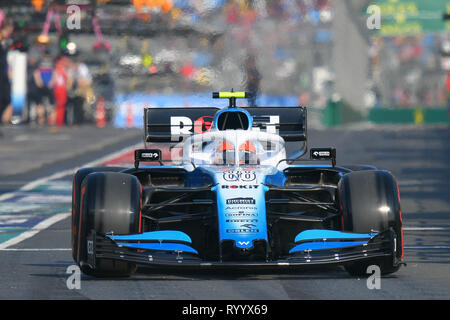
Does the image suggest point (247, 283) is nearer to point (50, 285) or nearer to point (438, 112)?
point (50, 285)

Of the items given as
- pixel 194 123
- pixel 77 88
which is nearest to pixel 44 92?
pixel 77 88

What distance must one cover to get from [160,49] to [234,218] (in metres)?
39.4

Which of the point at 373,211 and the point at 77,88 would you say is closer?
the point at 373,211

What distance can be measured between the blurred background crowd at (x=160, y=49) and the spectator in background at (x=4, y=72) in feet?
0.41

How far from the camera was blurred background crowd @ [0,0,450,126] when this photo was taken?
41.5 m

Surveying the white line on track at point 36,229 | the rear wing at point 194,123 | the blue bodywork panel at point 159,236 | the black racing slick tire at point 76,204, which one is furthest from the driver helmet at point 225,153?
the white line on track at point 36,229

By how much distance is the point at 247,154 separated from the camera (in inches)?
521

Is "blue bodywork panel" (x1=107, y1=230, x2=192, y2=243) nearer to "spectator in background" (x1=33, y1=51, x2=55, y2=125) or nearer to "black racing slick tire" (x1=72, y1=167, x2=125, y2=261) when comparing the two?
"black racing slick tire" (x1=72, y1=167, x2=125, y2=261)

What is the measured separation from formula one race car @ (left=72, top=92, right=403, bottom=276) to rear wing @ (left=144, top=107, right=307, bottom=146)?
90.7 inches

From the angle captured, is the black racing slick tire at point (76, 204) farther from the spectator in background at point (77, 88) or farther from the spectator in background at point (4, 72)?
the spectator in background at point (77, 88)

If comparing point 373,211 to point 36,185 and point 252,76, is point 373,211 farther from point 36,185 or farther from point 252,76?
point 252,76

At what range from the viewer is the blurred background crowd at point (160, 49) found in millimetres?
41531

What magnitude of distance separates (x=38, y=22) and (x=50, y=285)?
106 feet

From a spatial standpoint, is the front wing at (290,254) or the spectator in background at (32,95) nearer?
the front wing at (290,254)
